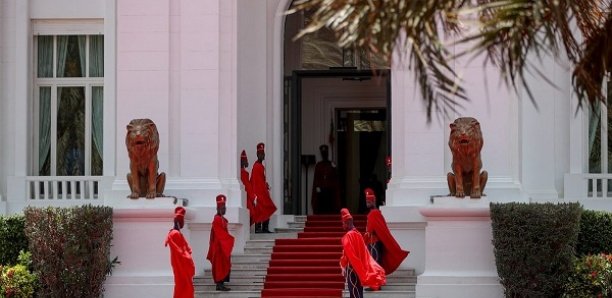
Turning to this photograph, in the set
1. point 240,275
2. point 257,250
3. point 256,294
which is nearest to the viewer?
point 256,294

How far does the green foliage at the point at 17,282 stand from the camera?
821 inches

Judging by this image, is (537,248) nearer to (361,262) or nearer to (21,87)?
(361,262)

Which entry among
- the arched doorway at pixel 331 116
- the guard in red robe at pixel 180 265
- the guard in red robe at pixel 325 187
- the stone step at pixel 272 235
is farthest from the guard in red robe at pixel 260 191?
the guard in red robe at pixel 180 265

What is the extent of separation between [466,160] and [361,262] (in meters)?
2.63

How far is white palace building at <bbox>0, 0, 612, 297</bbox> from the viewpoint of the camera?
22.1 metres

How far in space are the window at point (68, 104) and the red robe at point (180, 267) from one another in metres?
5.23

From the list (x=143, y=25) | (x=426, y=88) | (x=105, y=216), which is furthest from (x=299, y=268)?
(x=426, y=88)

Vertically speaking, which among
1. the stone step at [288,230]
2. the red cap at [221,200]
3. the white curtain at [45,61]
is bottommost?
the stone step at [288,230]

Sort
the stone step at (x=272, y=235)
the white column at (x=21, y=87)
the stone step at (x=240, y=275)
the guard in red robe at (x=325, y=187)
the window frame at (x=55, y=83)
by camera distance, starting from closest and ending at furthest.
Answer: the stone step at (x=240, y=275) < the stone step at (x=272, y=235) < the white column at (x=21, y=87) < the window frame at (x=55, y=83) < the guard in red robe at (x=325, y=187)

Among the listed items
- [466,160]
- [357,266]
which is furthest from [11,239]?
[466,160]

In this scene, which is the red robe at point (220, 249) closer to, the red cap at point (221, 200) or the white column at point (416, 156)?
the red cap at point (221, 200)

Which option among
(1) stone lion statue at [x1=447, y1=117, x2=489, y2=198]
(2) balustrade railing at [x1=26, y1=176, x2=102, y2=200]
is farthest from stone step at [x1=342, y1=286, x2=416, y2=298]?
(2) balustrade railing at [x1=26, y1=176, x2=102, y2=200]

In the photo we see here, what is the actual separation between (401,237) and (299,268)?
5.49ft

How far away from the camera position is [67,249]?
21016 millimetres
